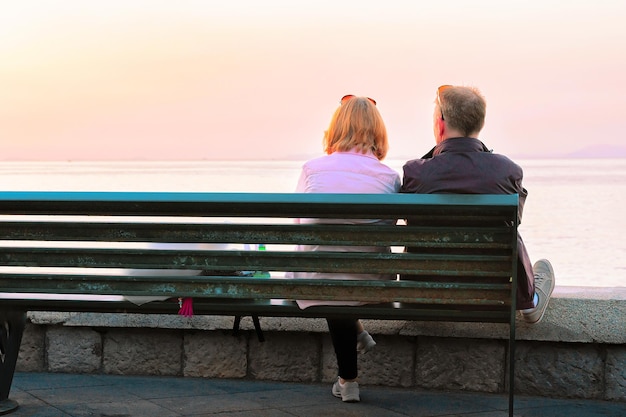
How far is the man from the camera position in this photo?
4539 mm

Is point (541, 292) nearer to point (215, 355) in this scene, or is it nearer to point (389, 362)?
point (389, 362)

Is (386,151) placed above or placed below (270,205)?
above

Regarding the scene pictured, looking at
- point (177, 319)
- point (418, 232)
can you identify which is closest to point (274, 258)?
point (418, 232)

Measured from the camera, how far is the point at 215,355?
17.7 ft

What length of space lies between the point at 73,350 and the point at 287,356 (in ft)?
3.75

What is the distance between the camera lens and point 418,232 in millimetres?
3980

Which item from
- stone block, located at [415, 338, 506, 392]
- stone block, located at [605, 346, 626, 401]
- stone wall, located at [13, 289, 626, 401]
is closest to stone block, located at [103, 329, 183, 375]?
stone wall, located at [13, 289, 626, 401]

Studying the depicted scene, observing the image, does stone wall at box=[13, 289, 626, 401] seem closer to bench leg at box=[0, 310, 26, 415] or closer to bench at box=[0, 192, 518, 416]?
bench leg at box=[0, 310, 26, 415]

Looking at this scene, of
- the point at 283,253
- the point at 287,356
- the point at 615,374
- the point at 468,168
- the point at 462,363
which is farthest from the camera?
the point at 287,356

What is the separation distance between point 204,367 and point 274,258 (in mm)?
1598

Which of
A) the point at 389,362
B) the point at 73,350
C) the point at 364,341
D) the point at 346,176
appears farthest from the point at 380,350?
the point at 73,350

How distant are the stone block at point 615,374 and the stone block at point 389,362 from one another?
0.92 meters

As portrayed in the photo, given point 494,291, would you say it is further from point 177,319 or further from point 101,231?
point 177,319

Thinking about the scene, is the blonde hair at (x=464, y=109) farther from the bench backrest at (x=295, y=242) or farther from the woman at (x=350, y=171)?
the bench backrest at (x=295, y=242)
